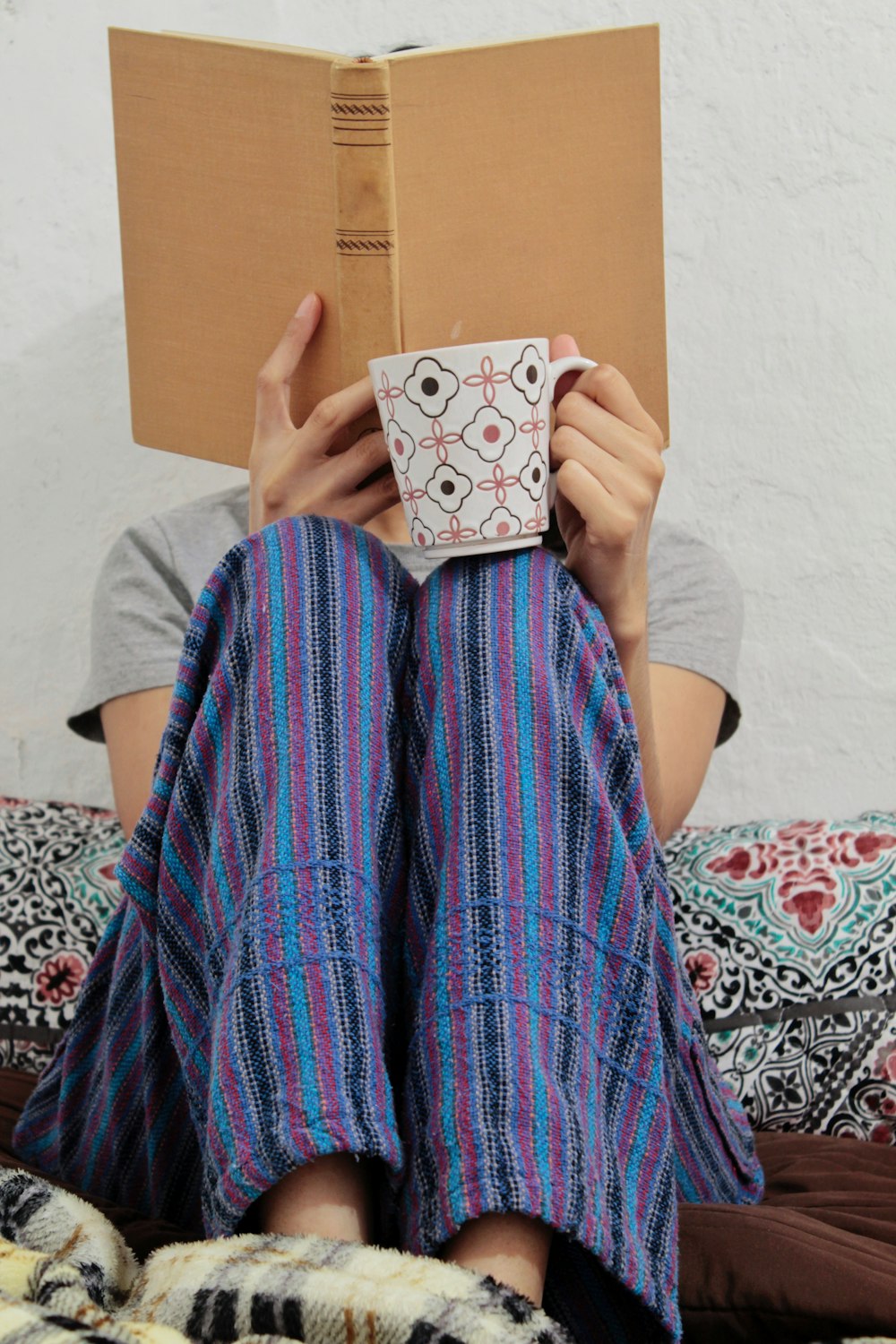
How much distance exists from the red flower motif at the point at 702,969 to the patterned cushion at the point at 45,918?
44 cm

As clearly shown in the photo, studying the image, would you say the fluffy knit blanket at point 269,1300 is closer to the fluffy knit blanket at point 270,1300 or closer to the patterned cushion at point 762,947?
the fluffy knit blanket at point 270,1300

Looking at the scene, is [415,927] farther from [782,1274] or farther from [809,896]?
[809,896]

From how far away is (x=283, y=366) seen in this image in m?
0.76

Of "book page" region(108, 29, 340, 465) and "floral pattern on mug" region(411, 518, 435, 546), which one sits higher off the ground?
"book page" region(108, 29, 340, 465)

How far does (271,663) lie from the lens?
0.57 metres

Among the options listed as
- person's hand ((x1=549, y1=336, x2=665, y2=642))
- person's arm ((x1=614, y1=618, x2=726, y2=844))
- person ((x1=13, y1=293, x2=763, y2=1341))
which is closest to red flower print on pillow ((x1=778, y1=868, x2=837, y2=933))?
person's arm ((x1=614, y1=618, x2=726, y2=844))

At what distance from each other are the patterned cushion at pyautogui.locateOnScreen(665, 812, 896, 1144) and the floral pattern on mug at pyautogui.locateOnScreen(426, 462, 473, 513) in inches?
19.3

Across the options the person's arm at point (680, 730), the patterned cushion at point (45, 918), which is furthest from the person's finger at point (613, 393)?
the patterned cushion at point (45, 918)

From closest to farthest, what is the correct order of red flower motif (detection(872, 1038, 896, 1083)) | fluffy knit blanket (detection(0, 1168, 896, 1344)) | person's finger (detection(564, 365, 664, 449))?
fluffy knit blanket (detection(0, 1168, 896, 1344))
person's finger (detection(564, 365, 664, 449))
red flower motif (detection(872, 1038, 896, 1083))

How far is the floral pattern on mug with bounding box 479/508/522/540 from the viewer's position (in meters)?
0.60

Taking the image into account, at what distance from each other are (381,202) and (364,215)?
0.04 feet

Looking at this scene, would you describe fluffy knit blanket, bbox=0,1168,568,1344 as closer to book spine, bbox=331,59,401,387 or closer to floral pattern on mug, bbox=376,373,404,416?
floral pattern on mug, bbox=376,373,404,416

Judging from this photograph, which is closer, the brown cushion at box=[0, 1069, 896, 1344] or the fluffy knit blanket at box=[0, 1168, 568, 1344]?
the fluffy knit blanket at box=[0, 1168, 568, 1344]

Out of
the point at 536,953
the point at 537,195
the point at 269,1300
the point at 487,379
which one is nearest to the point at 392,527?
the point at 537,195
